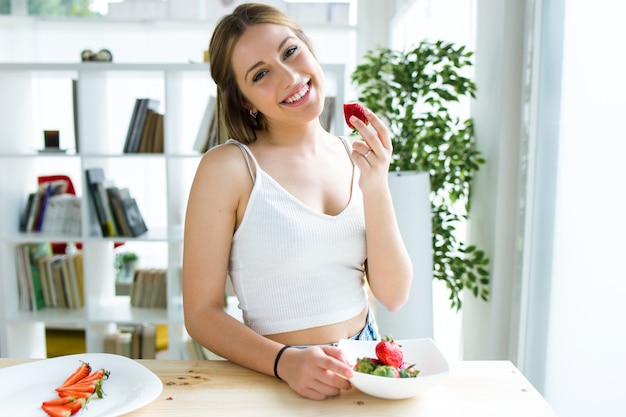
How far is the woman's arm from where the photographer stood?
1.20 metres

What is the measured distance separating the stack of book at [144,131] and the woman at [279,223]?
6.29 feet

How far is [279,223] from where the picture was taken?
50.4 inches

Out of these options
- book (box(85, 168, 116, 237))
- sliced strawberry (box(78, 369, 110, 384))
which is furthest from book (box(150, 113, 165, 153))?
sliced strawberry (box(78, 369, 110, 384))

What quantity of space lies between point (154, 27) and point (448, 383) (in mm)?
4257

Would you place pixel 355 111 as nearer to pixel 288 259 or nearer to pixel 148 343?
pixel 288 259

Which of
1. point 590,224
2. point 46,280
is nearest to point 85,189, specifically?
point 46,280

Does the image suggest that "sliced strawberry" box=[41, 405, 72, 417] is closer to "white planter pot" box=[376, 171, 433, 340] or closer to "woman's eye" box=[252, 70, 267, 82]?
"woman's eye" box=[252, 70, 267, 82]

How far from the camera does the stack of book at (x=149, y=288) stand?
334 cm

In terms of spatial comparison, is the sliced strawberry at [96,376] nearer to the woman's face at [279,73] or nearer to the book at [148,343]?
the woman's face at [279,73]

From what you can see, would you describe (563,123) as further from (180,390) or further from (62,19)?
(62,19)

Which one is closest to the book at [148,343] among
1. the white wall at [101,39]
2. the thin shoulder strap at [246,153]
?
the white wall at [101,39]

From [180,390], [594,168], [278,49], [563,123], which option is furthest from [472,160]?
[180,390]

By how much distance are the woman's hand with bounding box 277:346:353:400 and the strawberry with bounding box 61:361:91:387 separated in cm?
34

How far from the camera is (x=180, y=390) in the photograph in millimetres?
1015
